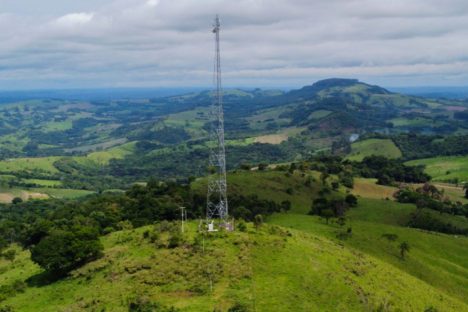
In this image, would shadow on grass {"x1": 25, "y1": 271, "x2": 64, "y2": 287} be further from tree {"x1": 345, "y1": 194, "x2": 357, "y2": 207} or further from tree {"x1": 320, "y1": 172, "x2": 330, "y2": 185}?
tree {"x1": 320, "y1": 172, "x2": 330, "y2": 185}

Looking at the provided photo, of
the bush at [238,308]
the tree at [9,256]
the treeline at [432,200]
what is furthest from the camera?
the treeline at [432,200]

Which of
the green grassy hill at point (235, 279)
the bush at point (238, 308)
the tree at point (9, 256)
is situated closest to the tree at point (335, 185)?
the green grassy hill at point (235, 279)

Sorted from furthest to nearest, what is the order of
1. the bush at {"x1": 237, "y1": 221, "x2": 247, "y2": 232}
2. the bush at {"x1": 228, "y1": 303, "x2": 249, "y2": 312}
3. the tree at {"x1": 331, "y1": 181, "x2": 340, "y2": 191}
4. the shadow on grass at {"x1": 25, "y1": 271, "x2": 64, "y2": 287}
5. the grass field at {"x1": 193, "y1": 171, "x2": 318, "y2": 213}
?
the tree at {"x1": 331, "y1": 181, "x2": 340, "y2": 191}
the grass field at {"x1": 193, "y1": 171, "x2": 318, "y2": 213}
the bush at {"x1": 237, "y1": 221, "x2": 247, "y2": 232}
the shadow on grass at {"x1": 25, "y1": 271, "x2": 64, "y2": 287}
the bush at {"x1": 228, "y1": 303, "x2": 249, "y2": 312}

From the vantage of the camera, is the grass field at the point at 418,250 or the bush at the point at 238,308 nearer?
the bush at the point at 238,308

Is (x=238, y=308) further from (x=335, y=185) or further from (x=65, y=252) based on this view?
(x=335, y=185)

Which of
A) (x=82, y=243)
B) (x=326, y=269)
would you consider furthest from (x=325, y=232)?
(x=82, y=243)

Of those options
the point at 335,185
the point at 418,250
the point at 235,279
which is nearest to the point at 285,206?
the point at 335,185

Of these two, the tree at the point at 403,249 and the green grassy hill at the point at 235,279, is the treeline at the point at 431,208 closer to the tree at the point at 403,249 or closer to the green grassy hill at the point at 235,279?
the green grassy hill at the point at 235,279

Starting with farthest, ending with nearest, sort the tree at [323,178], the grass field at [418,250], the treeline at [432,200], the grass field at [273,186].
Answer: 1. the tree at [323,178]
2. the treeline at [432,200]
3. the grass field at [273,186]
4. the grass field at [418,250]

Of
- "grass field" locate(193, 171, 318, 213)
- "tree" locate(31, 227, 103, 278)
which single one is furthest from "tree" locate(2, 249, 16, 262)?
"grass field" locate(193, 171, 318, 213)
